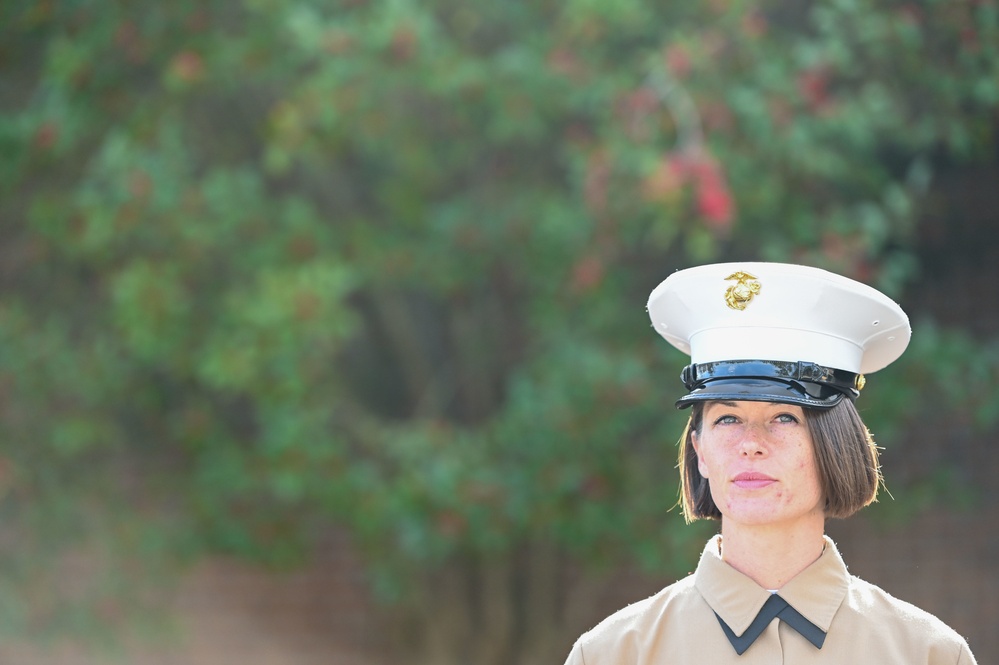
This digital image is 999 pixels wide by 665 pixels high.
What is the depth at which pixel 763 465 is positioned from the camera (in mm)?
2018

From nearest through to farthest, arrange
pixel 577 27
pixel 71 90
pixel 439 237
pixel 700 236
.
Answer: pixel 700 236 → pixel 577 27 → pixel 71 90 → pixel 439 237

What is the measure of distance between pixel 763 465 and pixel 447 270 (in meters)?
3.48

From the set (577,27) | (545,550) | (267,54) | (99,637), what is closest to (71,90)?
(267,54)

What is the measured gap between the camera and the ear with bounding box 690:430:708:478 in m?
2.12

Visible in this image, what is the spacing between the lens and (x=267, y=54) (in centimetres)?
496

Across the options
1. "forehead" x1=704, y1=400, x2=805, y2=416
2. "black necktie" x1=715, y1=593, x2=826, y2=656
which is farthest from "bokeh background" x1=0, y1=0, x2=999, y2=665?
"black necktie" x1=715, y1=593, x2=826, y2=656

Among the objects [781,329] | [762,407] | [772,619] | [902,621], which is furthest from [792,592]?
[781,329]

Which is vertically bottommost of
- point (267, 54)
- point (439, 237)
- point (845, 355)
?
point (845, 355)

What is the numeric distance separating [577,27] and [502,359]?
2.06m

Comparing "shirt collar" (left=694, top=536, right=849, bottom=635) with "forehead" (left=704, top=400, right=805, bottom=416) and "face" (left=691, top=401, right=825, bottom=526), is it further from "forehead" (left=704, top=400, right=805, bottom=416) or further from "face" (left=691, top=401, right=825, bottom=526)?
"forehead" (left=704, top=400, right=805, bottom=416)

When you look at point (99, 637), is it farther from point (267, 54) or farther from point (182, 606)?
point (267, 54)

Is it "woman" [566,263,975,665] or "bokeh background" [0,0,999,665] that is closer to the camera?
"woman" [566,263,975,665]

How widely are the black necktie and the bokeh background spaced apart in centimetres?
229

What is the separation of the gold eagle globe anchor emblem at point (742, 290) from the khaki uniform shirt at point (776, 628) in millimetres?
383
